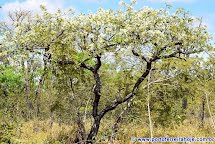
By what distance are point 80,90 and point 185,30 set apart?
162 inches

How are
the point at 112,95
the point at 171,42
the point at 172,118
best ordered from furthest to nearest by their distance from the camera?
the point at 172,118 → the point at 112,95 → the point at 171,42

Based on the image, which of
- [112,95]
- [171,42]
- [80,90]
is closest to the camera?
[171,42]

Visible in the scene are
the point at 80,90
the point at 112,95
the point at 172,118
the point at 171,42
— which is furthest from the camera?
the point at 172,118

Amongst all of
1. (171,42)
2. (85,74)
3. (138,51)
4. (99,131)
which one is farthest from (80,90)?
(171,42)

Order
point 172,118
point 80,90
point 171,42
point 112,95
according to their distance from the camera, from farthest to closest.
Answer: point 172,118 → point 112,95 → point 80,90 → point 171,42

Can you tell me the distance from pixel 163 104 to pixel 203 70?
2210 millimetres

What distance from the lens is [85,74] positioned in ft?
43.4

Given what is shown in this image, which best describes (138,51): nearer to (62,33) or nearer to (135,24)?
(135,24)

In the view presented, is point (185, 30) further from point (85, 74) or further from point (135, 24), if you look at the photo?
point (85, 74)

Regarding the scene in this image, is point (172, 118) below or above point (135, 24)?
below

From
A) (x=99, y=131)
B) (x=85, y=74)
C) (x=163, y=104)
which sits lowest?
(x=99, y=131)

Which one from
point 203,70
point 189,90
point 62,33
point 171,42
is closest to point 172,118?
point 189,90

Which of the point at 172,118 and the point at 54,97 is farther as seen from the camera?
the point at 172,118

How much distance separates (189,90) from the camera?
12773 mm
